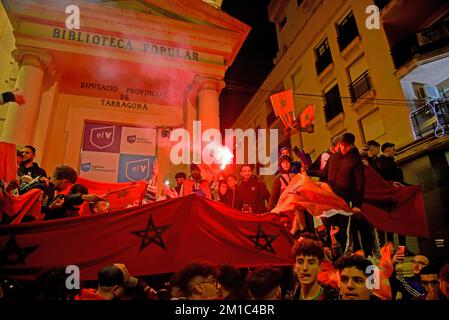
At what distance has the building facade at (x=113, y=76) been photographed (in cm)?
757

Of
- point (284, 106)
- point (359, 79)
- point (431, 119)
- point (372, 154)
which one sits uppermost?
point (359, 79)

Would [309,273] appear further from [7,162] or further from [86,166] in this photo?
[86,166]

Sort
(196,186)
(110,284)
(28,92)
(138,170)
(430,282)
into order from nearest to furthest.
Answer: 1. (110,284)
2. (430,282)
3. (196,186)
4. (28,92)
5. (138,170)

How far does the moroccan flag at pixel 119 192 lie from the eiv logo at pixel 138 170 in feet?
6.34

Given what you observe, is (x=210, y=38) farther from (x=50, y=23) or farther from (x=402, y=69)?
(x=402, y=69)

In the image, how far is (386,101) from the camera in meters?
12.9

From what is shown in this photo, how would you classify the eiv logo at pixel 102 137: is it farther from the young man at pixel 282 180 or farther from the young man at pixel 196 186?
the young man at pixel 282 180

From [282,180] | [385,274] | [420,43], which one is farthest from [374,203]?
[420,43]

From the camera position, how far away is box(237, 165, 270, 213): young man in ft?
20.0

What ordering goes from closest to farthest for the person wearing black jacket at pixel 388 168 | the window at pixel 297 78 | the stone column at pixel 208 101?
1. the person wearing black jacket at pixel 388 168
2. the stone column at pixel 208 101
3. the window at pixel 297 78

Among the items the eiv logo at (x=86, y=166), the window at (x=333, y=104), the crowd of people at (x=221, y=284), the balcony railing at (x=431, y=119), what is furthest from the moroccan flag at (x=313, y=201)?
the window at (x=333, y=104)

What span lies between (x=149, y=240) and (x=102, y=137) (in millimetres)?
5564

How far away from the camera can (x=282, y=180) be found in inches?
225
